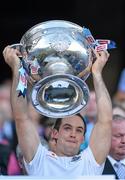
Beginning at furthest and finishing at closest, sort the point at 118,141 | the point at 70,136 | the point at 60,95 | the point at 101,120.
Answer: the point at 118,141 → the point at 70,136 → the point at 101,120 → the point at 60,95

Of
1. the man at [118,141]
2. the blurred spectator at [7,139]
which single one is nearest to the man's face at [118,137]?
the man at [118,141]

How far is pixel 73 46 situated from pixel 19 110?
0.49 meters

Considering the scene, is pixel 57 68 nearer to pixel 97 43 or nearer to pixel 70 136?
pixel 97 43

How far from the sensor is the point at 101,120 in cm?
550

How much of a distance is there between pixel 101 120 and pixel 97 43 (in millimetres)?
444

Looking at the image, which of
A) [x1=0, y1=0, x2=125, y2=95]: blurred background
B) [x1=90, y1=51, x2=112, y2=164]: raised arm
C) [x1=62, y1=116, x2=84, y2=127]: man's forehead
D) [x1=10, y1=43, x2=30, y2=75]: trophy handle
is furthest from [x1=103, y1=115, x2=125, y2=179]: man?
[x1=0, y1=0, x2=125, y2=95]: blurred background

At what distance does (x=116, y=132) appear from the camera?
6.14 m

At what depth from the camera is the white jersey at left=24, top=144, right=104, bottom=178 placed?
5.41 meters

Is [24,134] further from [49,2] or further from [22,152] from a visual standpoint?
[49,2]

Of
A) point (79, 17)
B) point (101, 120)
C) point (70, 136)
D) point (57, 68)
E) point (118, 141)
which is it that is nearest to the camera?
point (57, 68)

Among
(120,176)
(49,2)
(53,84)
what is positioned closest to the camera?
(53,84)

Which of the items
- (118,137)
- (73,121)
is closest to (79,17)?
(118,137)

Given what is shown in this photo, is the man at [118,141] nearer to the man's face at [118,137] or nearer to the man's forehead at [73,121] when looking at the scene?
the man's face at [118,137]

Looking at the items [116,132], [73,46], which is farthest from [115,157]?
[73,46]
